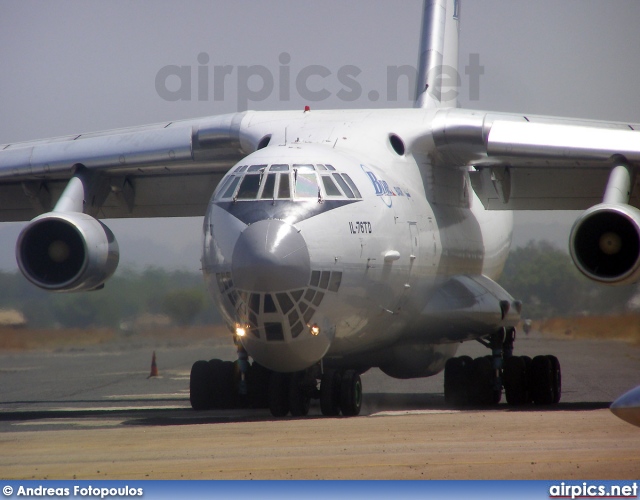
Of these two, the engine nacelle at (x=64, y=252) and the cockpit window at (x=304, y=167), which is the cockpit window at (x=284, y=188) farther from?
the engine nacelle at (x=64, y=252)

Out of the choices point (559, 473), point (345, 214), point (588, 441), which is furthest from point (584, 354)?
point (559, 473)

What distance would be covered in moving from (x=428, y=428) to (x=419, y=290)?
2.93 m

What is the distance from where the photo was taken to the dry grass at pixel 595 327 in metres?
18.2

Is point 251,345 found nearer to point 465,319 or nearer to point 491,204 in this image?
point 465,319

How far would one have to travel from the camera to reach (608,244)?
39.3 feet

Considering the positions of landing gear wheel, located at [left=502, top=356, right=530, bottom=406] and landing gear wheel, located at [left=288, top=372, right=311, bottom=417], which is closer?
landing gear wheel, located at [left=288, top=372, right=311, bottom=417]

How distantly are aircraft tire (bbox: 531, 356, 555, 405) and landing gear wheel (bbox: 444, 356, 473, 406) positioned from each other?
838 mm

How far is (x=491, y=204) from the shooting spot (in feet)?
53.8

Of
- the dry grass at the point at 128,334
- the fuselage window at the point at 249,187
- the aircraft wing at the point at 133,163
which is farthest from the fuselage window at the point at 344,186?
the dry grass at the point at 128,334

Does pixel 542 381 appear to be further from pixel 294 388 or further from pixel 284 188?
pixel 284 188

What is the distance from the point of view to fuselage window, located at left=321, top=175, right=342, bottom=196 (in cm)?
1120

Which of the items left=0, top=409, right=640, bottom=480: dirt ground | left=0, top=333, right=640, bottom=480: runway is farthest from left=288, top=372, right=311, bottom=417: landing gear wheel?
left=0, top=409, right=640, bottom=480: dirt ground

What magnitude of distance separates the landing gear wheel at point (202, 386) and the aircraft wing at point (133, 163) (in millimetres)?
2668

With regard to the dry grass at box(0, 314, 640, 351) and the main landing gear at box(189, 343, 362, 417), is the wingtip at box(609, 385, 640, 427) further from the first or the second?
the dry grass at box(0, 314, 640, 351)
